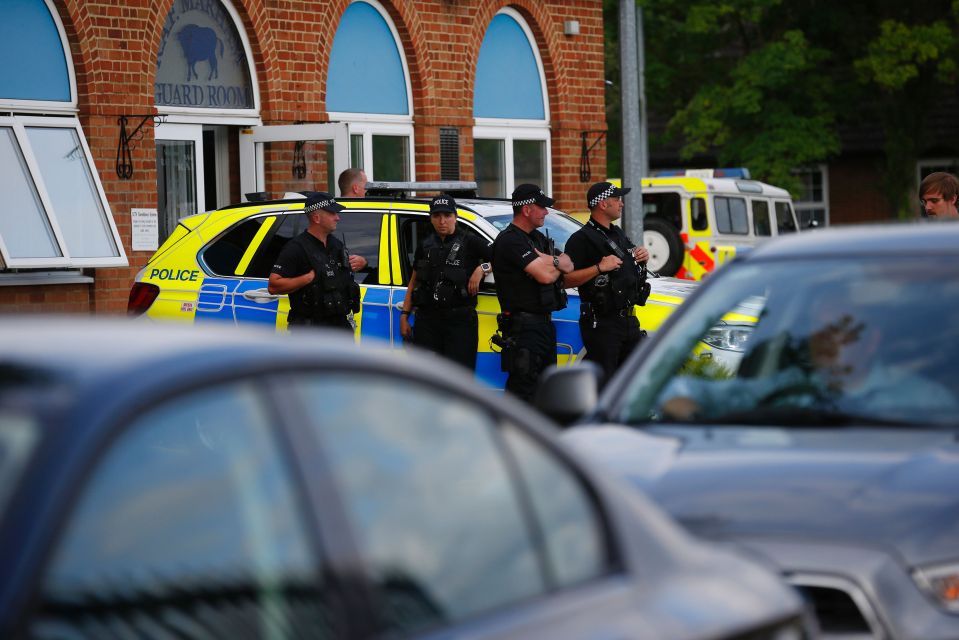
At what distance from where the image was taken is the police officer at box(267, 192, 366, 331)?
1130 centimetres

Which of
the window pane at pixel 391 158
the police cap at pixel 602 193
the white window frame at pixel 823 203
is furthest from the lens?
the white window frame at pixel 823 203

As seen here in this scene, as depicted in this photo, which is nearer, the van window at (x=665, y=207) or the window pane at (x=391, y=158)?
the window pane at (x=391, y=158)

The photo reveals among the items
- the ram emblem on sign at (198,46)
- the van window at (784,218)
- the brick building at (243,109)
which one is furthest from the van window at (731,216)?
the ram emblem on sign at (198,46)

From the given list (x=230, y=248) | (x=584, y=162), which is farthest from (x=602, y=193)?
(x=584, y=162)

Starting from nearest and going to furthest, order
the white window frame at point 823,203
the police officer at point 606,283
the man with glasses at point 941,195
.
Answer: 1. the man with glasses at point 941,195
2. the police officer at point 606,283
3. the white window frame at point 823,203

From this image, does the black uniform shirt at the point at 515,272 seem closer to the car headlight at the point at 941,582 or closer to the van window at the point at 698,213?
the car headlight at the point at 941,582

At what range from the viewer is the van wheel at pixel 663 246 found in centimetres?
2455

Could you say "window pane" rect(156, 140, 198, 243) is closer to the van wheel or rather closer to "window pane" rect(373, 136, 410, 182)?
"window pane" rect(373, 136, 410, 182)

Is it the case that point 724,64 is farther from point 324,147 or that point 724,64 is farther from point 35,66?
point 35,66

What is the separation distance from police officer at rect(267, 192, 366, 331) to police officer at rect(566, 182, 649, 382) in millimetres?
1458

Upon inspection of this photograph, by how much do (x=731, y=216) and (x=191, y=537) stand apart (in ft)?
77.1

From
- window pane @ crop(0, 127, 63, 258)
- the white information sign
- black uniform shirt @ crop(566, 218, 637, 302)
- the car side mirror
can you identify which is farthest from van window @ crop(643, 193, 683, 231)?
the car side mirror

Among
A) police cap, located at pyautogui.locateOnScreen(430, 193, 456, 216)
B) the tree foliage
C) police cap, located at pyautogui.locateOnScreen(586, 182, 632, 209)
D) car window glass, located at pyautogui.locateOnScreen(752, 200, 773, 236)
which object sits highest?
the tree foliage

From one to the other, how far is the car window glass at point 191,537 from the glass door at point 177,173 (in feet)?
49.2
